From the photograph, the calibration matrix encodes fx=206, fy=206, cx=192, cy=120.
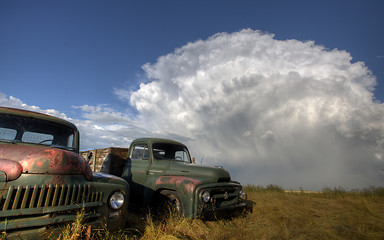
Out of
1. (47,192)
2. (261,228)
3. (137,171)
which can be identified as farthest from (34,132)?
(261,228)

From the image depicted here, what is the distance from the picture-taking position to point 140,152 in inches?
210

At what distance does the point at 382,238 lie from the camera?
390 cm

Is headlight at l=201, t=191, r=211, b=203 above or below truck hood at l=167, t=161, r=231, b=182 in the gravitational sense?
below

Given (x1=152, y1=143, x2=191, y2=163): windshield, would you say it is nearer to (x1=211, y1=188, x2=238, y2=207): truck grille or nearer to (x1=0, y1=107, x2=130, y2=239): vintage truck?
(x1=211, y1=188, x2=238, y2=207): truck grille

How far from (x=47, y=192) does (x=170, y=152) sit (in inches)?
139

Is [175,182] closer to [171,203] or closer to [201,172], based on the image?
[171,203]

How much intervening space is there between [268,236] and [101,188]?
2814 mm

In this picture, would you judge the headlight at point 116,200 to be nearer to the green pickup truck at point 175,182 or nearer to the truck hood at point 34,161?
the truck hood at point 34,161

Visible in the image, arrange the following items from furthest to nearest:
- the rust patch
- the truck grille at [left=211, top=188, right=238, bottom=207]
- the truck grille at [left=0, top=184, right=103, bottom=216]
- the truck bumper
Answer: the truck grille at [left=211, top=188, right=238, bottom=207]
the rust patch
the truck bumper
the truck grille at [left=0, top=184, right=103, bottom=216]

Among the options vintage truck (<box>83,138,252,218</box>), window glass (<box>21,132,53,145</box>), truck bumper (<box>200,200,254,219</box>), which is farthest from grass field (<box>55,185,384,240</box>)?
window glass (<box>21,132,53,145</box>)

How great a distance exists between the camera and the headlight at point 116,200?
259 centimetres

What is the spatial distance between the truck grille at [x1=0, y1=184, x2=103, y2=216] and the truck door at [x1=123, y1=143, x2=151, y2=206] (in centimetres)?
234

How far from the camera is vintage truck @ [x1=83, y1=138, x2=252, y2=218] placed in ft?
12.1

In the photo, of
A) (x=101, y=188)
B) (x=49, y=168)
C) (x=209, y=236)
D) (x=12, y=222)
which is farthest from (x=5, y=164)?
(x=209, y=236)
